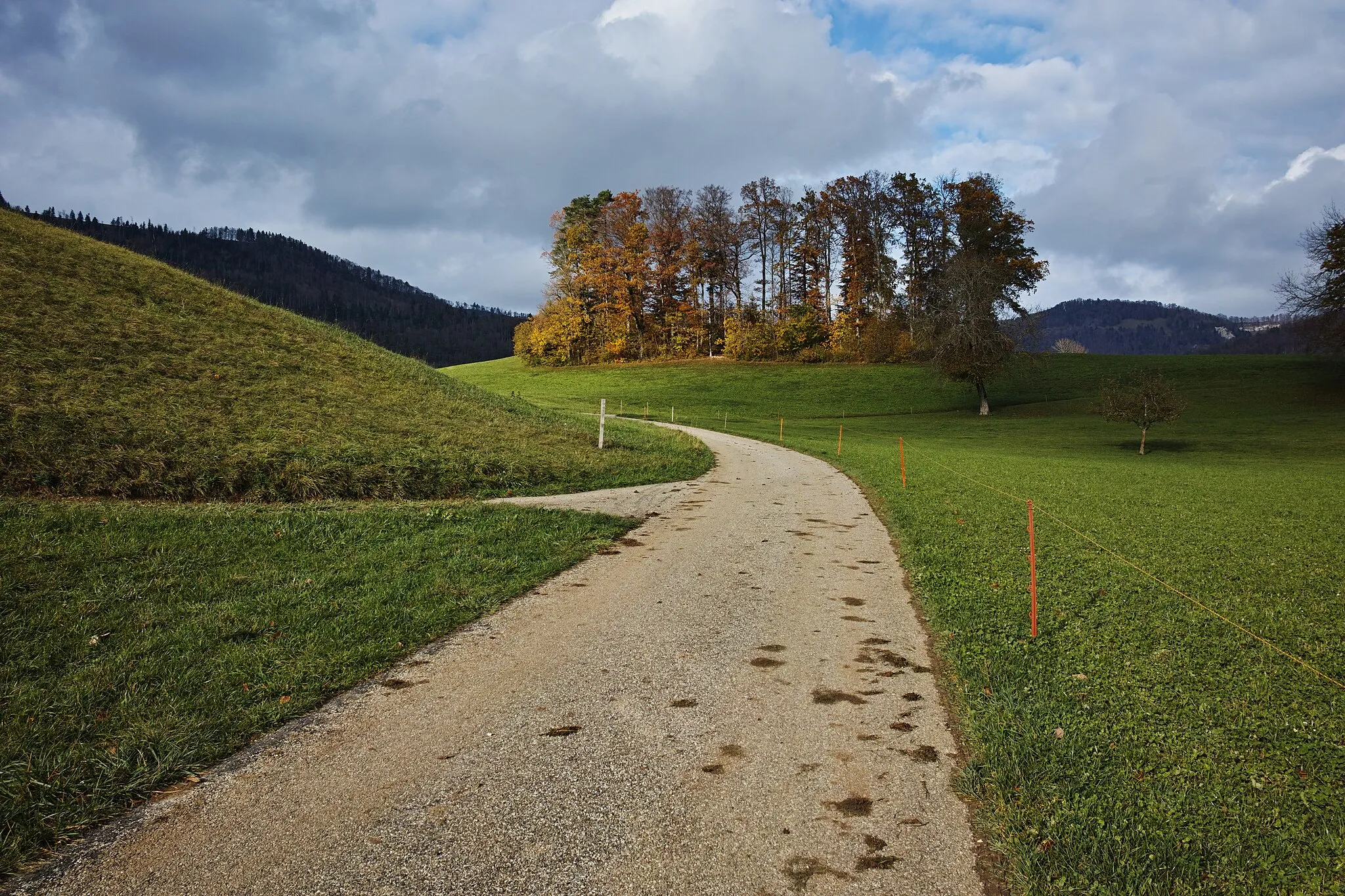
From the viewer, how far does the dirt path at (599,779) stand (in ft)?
10.3

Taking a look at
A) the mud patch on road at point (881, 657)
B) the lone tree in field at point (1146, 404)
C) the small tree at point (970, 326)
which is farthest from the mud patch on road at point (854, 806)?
the small tree at point (970, 326)

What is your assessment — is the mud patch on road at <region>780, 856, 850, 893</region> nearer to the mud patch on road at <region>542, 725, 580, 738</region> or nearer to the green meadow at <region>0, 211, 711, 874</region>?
the mud patch on road at <region>542, 725, 580, 738</region>

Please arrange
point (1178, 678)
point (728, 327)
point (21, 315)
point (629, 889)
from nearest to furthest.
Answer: point (629, 889)
point (1178, 678)
point (21, 315)
point (728, 327)

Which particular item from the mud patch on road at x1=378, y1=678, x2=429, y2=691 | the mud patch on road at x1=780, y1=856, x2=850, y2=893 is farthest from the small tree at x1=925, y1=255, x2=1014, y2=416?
the mud patch on road at x1=780, y1=856, x2=850, y2=893

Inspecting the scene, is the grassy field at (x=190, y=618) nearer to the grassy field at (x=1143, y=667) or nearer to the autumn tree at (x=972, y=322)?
the grassy field at (x=1143, y=667)

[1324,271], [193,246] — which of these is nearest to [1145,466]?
[1324,271]

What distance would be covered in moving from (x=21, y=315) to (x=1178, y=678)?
20.2 m

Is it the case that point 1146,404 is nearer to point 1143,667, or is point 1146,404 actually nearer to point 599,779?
point 1143,667

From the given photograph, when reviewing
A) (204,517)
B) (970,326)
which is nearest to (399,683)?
(204,517)

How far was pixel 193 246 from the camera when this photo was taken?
7505 inches

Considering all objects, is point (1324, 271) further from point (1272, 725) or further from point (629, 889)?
point (629, 889)

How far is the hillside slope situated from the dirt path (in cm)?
755

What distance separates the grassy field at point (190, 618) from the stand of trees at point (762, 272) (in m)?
54.2

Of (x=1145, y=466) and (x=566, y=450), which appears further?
(x=1145, y=466)
